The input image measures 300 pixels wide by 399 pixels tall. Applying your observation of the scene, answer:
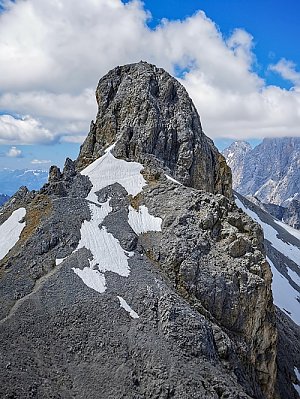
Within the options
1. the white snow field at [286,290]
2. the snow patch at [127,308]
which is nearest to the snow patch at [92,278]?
the snow patch at [127,308]

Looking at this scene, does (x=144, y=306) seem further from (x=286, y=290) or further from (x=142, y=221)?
(x=286, y=290)

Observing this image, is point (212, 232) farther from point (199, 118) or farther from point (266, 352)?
point (199, 118)

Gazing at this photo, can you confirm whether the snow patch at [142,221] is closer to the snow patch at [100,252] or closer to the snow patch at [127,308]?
the snow patch at [100,252]

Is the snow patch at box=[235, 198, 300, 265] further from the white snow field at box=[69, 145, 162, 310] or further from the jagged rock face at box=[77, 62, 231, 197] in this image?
the white snow field at box=[69, 145, 162, 310]

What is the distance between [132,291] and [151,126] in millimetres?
34006

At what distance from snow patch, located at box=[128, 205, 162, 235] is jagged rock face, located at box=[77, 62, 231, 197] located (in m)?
14.1

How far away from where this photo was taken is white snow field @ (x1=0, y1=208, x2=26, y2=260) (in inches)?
1797

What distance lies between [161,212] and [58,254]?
43.0 feet

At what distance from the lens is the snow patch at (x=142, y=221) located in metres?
47.2

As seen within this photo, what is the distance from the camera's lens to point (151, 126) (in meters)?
65.6

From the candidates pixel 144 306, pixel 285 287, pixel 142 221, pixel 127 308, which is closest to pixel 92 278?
pixel 127 308

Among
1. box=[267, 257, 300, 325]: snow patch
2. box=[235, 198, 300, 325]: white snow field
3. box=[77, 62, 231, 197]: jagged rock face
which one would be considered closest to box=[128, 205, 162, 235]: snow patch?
box=[77, 62, 231, 197]: jagged rock face

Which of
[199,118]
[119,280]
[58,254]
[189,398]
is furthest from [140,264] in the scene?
[199,118]

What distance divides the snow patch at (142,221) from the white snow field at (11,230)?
12.6 meters
